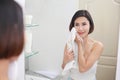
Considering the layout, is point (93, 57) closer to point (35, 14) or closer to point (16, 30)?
point (35, 14)

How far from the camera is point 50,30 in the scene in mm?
1050

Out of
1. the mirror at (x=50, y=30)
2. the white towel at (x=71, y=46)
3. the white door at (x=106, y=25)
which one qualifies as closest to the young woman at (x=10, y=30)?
the white towel at (x=71, y=46)

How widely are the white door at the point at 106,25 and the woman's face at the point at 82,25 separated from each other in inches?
11.8

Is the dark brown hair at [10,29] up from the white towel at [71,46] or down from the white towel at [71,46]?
up

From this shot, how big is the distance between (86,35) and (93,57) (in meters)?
0.10

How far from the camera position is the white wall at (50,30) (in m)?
1.02

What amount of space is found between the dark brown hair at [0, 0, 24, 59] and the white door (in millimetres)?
853

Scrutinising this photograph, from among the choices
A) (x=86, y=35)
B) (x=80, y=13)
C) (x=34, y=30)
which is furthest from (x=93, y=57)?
(x=34, y=30)

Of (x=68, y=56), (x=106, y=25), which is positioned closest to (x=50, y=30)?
(x=68, y=56)

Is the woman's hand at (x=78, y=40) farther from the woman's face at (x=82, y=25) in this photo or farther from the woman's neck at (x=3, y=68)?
the woman's neck at (x=3, y=68)

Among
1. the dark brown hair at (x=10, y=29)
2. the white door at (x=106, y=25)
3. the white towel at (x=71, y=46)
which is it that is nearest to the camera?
the dark brown hair at (x=10, y=29)

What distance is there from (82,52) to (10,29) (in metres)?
0.59

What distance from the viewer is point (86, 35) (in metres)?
0.92

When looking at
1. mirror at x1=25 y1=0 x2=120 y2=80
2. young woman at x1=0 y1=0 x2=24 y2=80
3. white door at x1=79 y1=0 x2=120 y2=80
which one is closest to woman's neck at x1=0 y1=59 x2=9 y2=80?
young woman at x1=0 y1=0 x2=24 y2=80
